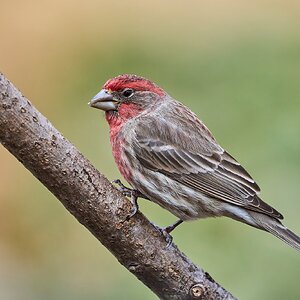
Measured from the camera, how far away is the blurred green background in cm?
640

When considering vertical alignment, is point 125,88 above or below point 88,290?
above

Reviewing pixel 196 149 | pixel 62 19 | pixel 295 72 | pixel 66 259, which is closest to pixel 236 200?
pixel 196 149

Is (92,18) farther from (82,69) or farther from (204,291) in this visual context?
(204,291)

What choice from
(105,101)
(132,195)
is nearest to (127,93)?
(105,101)

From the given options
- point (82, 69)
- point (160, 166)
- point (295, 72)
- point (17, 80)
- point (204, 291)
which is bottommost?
point (204, 291)

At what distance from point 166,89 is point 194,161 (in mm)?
3489

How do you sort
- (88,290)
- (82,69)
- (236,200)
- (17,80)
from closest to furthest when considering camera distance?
(236,200) < (88,290) < (17,80) < (82,69)

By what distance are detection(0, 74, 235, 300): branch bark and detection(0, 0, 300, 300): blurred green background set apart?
148 centimetres

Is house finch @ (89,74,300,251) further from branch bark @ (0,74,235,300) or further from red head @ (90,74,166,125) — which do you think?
branch bark @ (0,74,235,300)

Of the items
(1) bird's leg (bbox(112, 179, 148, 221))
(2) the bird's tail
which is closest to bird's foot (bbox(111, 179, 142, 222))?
(1) bird's leg (bbox(112, 179, 148, 221))

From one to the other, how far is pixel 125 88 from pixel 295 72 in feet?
12.3

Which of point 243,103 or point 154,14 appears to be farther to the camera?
point 154,14

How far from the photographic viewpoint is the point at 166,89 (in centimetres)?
868

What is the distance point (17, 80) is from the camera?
8852mm
